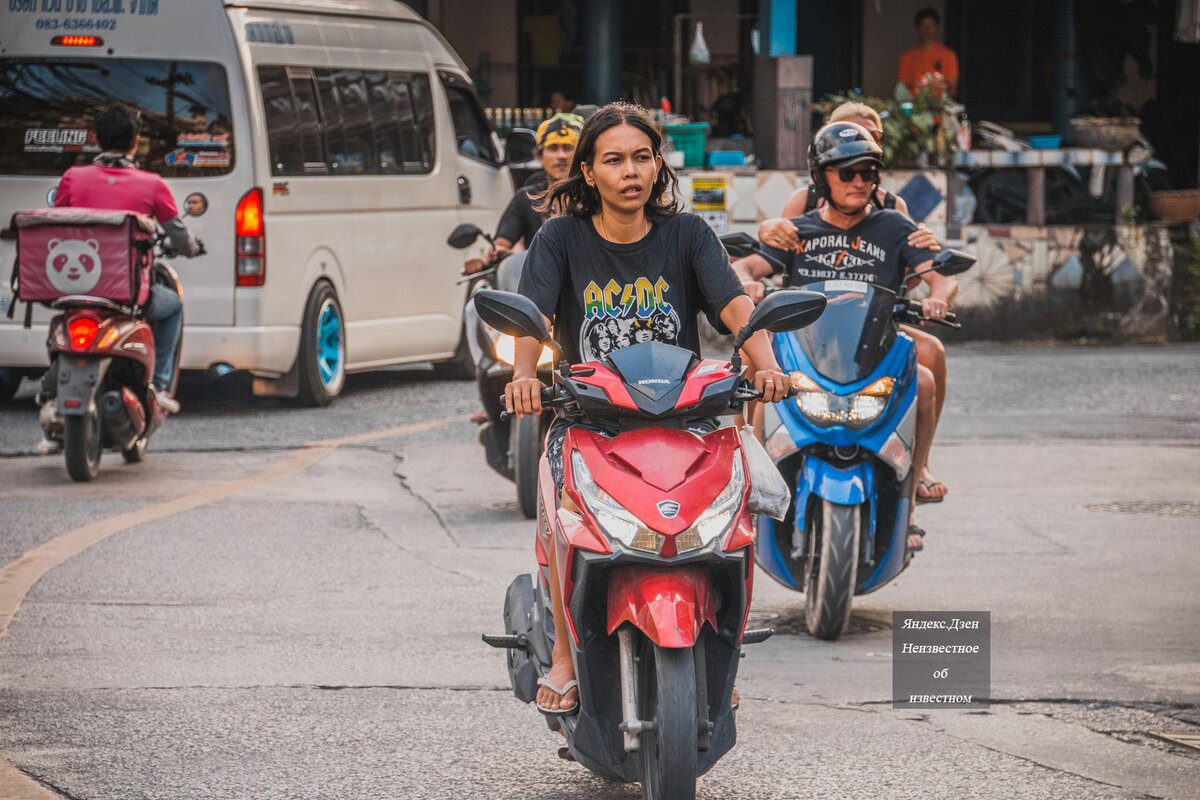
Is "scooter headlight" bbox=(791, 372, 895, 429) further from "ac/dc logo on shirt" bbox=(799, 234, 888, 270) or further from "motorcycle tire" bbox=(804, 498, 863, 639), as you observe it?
"ac/dc logo on shirt" bbox=(799, 234, 888, 270)

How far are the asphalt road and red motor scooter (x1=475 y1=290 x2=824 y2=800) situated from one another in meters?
0.51

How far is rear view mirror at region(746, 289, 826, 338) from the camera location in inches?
175

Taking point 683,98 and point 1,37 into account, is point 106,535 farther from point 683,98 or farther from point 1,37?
point 683,98

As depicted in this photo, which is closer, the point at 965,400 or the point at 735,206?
the point at 965,400

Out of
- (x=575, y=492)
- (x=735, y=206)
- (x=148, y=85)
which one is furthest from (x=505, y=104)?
(x=575, y=492)

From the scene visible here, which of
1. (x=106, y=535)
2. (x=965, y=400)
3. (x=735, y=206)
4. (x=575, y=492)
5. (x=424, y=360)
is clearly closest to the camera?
(x=575, y=492)

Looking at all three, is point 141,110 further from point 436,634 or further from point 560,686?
point 560,686

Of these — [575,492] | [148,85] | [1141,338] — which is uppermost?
[148,85]

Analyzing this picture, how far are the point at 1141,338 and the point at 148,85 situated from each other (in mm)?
9211

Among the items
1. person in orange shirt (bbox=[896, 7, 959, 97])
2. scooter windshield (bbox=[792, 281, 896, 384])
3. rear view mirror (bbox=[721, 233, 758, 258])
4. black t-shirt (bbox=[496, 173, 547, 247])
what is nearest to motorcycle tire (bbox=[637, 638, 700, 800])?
scooter windshield (bbox=[792, 281, 896, 384])

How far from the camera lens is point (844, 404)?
255 inches

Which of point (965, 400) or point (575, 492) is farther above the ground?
point (575, 492)

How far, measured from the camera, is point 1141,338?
55.5 ft

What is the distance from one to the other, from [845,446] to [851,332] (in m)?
0.40
